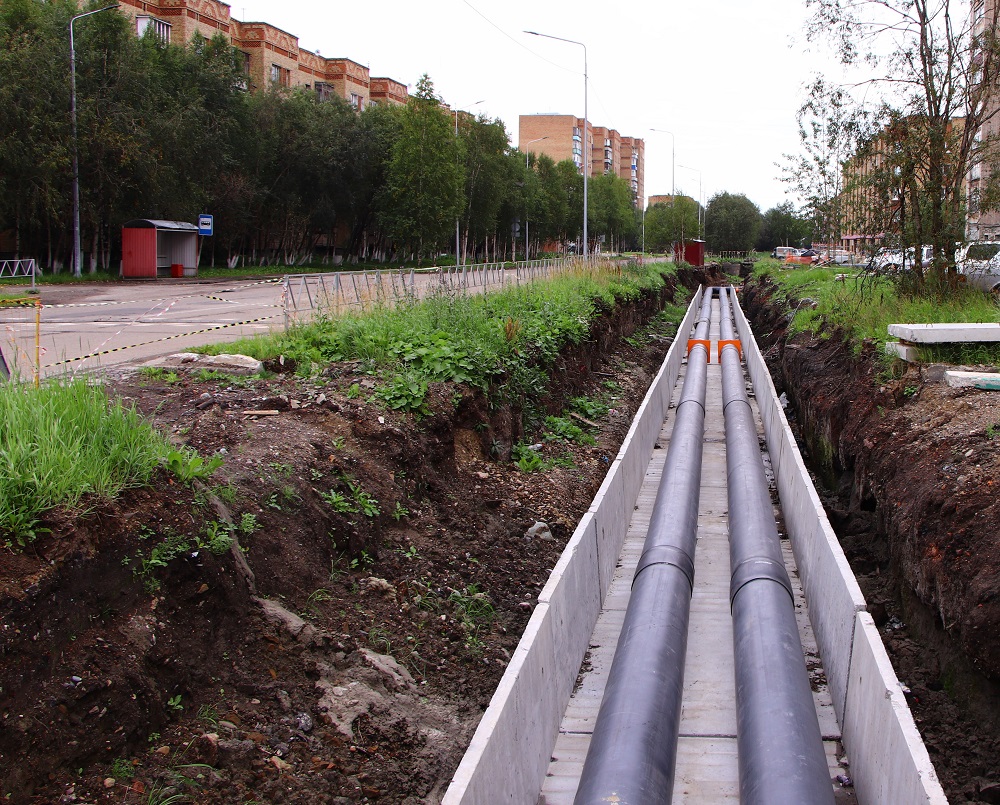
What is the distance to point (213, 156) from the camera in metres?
37.3

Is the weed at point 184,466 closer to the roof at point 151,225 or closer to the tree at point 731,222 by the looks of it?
the roof at point 151,225

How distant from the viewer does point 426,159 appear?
41.8 meters

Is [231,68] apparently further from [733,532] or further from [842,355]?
[733,532]

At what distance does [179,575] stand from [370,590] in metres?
1.65

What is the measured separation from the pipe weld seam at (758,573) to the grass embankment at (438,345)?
3057mm

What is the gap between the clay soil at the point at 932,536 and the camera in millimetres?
4840

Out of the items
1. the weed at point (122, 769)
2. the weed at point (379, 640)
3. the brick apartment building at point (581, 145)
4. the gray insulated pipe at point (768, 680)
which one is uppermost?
the brick apartment building at point (581, 145)

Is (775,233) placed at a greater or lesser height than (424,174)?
greater

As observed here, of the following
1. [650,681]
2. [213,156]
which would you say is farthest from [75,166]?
[650,681]

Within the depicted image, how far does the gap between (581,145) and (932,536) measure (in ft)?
325

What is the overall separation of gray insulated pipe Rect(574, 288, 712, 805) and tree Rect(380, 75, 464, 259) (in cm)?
3553

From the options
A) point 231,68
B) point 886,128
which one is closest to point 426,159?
point 231,68

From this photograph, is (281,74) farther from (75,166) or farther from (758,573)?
(758,573)

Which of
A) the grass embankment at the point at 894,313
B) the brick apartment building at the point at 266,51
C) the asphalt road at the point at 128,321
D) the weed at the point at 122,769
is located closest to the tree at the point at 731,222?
the brick apartment building at the point at 266,51
